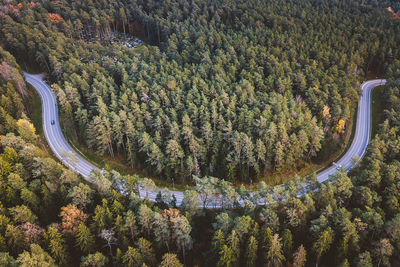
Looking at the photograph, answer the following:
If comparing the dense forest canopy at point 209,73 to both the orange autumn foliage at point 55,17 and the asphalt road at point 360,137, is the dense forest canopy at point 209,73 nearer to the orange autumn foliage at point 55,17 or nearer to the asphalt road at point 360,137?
the orange autumn foliage at point 55,17

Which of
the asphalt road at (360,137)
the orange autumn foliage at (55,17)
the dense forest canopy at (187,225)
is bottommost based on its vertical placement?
the asphalt road at (360,137)

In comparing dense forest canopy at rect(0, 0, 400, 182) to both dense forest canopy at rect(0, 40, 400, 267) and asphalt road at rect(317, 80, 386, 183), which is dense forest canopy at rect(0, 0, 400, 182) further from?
dense forest canopy at rect(0, 40, 400, 267)

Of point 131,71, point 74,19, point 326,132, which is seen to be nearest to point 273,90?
point 326,132

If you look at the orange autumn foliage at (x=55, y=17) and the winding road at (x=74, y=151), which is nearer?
the winding road at (x=74, y=151)

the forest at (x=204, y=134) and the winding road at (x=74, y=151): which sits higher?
the forest at (x=204, y=134)

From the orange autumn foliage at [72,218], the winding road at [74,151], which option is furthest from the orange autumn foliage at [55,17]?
the orange autumn foliage at [72,218]

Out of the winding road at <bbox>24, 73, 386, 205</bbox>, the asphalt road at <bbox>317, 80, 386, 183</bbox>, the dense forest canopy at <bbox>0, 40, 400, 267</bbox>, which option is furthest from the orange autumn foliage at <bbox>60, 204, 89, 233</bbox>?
the asphalt road at <bbox>317, 80, 386, 183</bbox>

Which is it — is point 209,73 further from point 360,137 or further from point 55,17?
point 55,17

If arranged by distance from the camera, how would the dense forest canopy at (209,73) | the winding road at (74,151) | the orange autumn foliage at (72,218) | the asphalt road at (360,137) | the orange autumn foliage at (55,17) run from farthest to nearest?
1. the orange autumn foliage at (55,17)
2. the asphalt road at (360,137)
3. the winding road at (74,151)
4. the dense forest canopy at (209,73)
5. the orange autumn foliage at (72,218)
